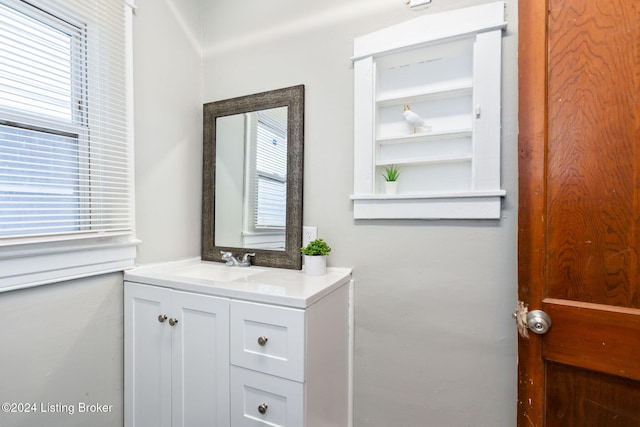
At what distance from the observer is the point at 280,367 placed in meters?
1.08

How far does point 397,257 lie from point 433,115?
0.66m

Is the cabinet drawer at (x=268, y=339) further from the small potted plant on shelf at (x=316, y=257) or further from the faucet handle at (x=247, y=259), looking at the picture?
the faucet handle at (x=247, y=259)

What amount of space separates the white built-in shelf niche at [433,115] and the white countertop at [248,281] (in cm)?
39

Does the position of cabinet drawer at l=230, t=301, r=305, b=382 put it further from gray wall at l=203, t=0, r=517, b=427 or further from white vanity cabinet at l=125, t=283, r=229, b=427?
gray wall at l=203, t=0, r=517, b=427

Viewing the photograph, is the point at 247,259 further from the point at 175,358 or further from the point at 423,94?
the point at 423,94

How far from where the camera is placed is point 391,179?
1409 millimetres

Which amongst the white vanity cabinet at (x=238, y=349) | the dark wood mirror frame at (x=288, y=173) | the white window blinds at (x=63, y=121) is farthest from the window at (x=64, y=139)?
the dark wood mirror frame at (x=288, y=173)

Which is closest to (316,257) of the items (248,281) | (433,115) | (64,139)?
(248,281)

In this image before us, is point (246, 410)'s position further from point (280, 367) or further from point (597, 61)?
point (597, 61)

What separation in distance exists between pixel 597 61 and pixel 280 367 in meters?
1.38

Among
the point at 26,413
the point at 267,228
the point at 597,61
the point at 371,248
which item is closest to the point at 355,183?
the point at 371,248

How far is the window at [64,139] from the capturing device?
44.2 inches

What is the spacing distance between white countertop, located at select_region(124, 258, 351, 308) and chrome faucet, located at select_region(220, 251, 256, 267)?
1.0 inches

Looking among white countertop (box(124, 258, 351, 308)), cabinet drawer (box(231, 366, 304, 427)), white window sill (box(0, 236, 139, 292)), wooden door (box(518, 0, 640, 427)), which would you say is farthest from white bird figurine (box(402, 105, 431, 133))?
white window sill (box(0, 236, 139, 292))
